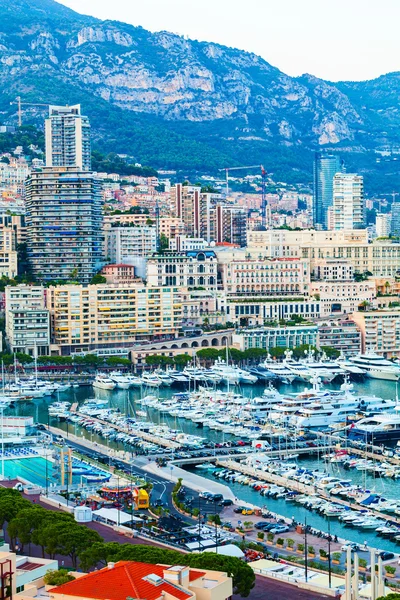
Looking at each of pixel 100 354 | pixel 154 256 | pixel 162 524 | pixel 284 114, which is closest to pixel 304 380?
pixel 100 354

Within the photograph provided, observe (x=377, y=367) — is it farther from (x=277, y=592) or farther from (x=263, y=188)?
(x=263, y=188)

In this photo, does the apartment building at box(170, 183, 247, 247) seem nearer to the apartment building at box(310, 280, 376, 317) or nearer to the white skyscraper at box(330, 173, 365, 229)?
the white skyscraper at box(330, 173, 365, 229)

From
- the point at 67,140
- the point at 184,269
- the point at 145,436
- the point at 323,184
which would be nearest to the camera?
the point at 145,436

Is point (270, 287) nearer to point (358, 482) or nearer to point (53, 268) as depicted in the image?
point (53, 268)

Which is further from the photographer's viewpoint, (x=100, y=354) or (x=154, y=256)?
(x=154, y=256)

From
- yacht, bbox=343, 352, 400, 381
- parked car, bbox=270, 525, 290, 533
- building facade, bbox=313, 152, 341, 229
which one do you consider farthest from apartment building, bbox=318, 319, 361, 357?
building facade, bbox=313, 152, 341, 229

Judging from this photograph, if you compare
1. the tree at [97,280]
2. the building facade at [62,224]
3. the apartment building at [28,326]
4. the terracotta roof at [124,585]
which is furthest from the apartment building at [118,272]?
the terracotta roof at [124,585]

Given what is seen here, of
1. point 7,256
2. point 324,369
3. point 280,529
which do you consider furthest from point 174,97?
point 280,529

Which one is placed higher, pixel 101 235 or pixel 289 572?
pixel 101 235
